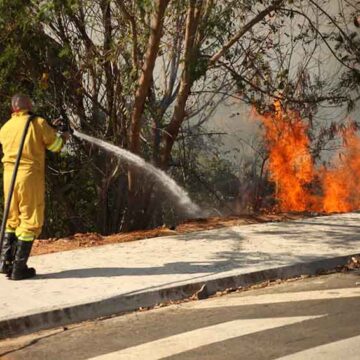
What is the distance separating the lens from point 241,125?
1545cm

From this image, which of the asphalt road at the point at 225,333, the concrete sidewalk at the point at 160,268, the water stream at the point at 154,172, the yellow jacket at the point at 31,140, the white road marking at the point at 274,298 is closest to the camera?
the asphalt road at the point at 225,333

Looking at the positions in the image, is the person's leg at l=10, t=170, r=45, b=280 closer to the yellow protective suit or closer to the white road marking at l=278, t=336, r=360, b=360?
the yellow protective suit

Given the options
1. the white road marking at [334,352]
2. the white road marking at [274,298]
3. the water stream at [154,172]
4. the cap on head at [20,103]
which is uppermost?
the cap on head at [20,103]

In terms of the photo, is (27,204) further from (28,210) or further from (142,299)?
(142,299)

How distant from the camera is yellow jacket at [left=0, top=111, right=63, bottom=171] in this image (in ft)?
20.7

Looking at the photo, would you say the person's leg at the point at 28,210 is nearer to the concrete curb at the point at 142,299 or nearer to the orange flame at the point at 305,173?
the concrete curb at the point at 142,299

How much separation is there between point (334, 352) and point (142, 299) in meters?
1.99

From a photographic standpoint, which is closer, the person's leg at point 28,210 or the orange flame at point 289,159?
the person's leg at point 28,210

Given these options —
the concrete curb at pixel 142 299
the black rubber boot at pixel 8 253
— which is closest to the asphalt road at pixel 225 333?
the concrete curb at pixel 142 299

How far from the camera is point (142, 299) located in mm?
6000

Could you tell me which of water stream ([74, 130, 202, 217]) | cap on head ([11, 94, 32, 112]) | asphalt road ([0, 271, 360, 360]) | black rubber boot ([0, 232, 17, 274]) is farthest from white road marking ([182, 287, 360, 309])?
water stream ([74, 130, 202, 217])

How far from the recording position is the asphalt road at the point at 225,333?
4648 millimetres

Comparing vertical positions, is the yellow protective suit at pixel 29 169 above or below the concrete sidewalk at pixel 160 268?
above

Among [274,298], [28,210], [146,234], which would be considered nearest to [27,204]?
[28,210]
